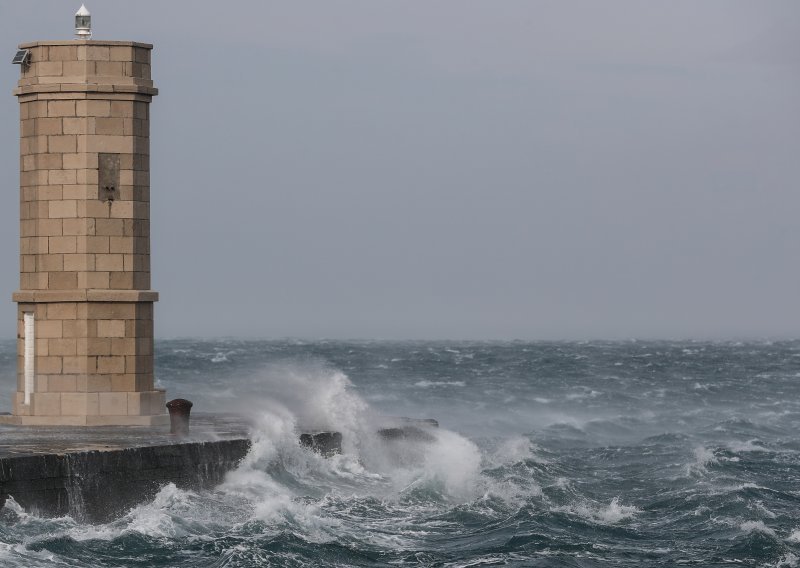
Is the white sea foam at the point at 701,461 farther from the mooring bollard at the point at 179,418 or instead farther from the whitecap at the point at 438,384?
the whitecap at the point at 438,384

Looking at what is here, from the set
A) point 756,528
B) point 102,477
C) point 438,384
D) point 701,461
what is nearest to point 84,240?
point 102,477

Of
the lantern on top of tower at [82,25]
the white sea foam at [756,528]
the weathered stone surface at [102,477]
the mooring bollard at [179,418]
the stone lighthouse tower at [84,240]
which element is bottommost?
the white sea foam at [756,528]

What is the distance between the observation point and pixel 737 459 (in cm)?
2795

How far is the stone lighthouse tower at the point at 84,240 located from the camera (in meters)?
22.0

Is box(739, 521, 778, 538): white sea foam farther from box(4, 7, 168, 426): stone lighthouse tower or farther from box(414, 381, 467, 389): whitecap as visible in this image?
box(414, 381, 467, 389): whitecap

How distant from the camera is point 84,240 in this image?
72.0 ft

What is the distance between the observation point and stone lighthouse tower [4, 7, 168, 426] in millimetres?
21953

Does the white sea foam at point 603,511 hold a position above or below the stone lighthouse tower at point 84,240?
below

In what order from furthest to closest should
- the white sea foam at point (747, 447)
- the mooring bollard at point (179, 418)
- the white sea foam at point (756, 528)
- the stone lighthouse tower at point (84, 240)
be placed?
the white sea foam at point (747, 447) < the stone lighthouse tower at point (84, 240) < the mooring bollard at point (179, 418) < the white sea foam at point (756, 528)

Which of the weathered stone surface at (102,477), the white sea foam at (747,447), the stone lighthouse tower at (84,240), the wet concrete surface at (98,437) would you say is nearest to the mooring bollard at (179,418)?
the wet concrete surface at (98,437)

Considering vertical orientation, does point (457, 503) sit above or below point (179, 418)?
below

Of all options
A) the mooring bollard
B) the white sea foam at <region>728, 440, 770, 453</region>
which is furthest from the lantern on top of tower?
the white sea foam at <region>728, 440, 770, 453</region>

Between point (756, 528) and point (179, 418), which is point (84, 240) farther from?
point (756, 528)

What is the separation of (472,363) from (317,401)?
153ft
